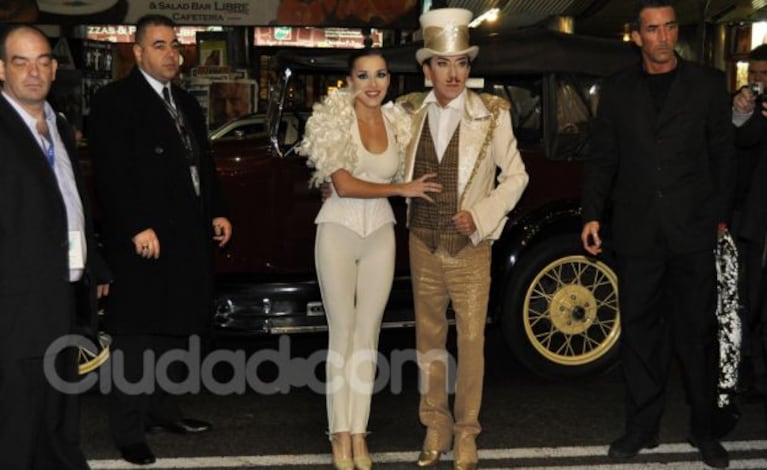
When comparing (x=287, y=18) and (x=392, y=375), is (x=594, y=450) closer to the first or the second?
(x=392, y=375)

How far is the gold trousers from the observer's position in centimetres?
479

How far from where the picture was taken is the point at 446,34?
183 inches

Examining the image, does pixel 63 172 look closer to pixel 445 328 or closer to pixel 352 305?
pixel 352 305

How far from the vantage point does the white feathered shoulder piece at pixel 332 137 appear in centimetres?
461

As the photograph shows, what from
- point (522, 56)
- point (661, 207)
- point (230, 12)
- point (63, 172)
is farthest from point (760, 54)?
point (230, 12)

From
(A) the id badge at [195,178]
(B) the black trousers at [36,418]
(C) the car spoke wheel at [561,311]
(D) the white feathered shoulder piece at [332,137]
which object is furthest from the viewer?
(C) the car spoke wheel at [561,311]

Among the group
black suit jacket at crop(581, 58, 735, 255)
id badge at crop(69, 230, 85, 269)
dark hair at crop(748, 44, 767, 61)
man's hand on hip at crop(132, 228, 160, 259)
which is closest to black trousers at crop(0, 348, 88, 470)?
id badge at crop(69, 230, 85, 269)

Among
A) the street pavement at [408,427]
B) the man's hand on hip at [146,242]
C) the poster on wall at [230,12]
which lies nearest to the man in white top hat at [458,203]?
the street pavement at [408,427]

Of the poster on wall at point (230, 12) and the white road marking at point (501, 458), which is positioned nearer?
the white road marking at point (501, 458)

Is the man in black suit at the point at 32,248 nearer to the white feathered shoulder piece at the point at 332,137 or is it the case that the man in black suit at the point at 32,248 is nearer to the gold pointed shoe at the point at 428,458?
the white feathered shoulder piece at the point at 332,137

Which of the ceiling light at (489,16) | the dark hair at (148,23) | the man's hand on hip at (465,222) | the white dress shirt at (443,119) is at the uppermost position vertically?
the ceiling light at (489,16)

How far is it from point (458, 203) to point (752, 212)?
1361 millimetres

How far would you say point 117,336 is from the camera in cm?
505

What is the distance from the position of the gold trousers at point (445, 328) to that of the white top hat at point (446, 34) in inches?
34.1
